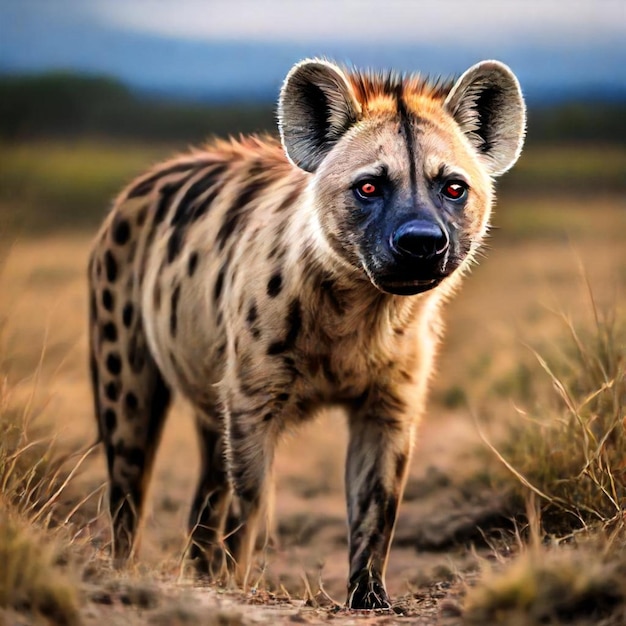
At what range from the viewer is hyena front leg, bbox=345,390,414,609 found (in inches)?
173

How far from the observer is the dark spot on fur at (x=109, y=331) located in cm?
540

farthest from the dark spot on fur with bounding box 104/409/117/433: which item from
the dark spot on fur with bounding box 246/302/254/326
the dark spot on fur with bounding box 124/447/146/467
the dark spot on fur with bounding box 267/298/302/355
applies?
the dark spot on fur with bounding box 267/298/302/355

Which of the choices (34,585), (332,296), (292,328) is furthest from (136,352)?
(34,585)

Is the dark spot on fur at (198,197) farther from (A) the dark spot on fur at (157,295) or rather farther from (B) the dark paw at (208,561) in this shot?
(B) the dark paw at (208,561)

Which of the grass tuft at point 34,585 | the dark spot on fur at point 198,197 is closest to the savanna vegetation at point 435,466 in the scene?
the grass tuft at point 34,585

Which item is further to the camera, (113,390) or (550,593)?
(113,390)

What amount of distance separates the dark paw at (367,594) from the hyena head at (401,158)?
1120mm

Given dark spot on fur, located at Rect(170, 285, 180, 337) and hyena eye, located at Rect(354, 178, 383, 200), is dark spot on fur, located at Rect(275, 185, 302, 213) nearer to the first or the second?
hyena eye, located at Rect(354, 178, 383, 200)

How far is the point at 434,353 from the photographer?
4688 millimetres

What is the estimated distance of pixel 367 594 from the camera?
4.21 meters

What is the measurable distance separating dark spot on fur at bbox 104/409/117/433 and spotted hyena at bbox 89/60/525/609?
0.51 m

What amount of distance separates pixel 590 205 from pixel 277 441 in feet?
36.5

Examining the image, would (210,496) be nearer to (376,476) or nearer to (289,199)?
(376,476)

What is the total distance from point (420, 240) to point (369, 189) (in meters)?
0.39
